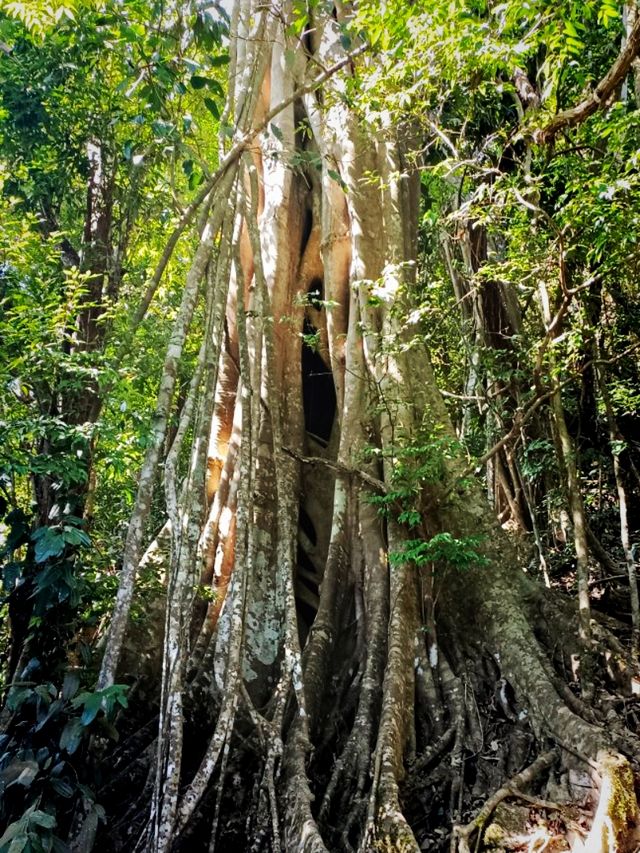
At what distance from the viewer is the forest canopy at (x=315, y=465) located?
2.54 m

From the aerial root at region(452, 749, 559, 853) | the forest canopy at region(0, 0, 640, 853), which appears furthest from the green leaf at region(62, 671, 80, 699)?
the aerial root at region(452, 749, 559, 853)

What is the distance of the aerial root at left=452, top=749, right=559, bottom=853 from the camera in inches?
87.9

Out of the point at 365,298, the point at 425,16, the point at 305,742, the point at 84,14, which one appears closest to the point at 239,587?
the point at 305,742

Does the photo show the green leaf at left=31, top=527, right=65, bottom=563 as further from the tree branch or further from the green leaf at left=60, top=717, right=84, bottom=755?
the tree branch

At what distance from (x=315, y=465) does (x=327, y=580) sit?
116 centimetres

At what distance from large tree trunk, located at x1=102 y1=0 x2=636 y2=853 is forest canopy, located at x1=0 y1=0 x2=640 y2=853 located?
2cm

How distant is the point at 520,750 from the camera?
2.76 meters

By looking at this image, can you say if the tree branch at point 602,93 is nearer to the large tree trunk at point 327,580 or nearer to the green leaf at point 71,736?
the large tree trunk at point 327,580

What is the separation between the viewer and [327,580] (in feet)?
12.8

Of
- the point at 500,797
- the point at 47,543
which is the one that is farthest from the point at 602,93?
the point at 47,543

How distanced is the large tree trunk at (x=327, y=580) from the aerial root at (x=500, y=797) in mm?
111

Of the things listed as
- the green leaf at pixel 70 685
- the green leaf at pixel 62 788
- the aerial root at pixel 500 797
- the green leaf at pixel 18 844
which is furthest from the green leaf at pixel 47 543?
the aerial root at pixel 500 797

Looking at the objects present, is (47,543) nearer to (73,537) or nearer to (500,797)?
(73,537)

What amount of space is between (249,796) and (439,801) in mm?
902
